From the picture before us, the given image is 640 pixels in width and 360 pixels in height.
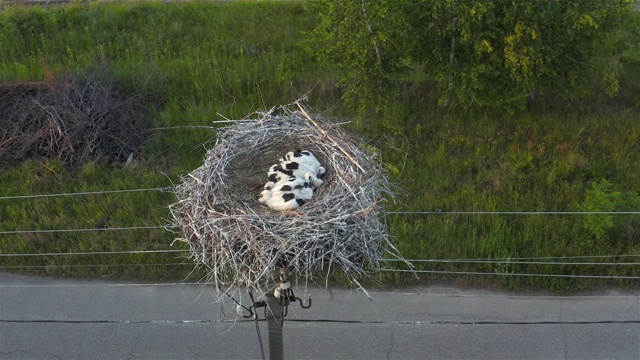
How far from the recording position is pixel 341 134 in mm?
6500

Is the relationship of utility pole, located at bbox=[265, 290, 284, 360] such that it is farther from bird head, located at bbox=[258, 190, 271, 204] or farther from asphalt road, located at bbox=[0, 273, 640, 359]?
asphalt road, located at bbox=[0, 273, 640, 359]

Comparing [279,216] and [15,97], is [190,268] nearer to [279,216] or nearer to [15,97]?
[279,216]

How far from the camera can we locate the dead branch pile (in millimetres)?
11648

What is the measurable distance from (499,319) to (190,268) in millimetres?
3889

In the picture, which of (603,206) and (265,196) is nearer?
(265,196)

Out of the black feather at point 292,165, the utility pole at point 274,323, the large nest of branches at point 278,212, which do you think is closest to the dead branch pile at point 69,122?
the large nest of branches at point 278,212

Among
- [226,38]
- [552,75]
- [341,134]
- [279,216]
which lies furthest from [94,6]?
[279,216]

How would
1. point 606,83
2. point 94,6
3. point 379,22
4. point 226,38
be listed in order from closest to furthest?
1. point 379,22
2. point 606,83
3. point 226,38
4. point 94,6

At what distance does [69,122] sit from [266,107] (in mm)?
3216

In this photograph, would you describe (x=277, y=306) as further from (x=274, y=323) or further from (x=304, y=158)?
(x=304, y=158)

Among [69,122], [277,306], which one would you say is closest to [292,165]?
[277,306]

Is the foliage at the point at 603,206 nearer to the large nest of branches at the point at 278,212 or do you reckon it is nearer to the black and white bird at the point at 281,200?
the large nest of branches at the point at 278,212

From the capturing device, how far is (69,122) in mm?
11930

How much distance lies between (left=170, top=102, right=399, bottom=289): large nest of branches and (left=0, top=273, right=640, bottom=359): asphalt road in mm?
2437
